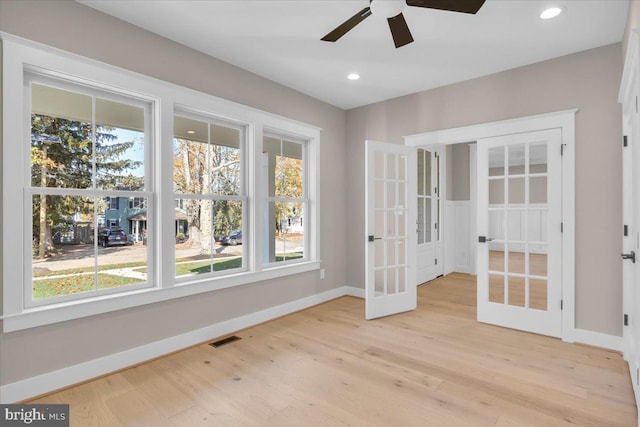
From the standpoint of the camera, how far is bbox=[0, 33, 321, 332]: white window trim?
2104 millimetres

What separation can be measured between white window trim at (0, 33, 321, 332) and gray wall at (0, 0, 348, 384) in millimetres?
83

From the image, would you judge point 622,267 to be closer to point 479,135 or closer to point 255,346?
point 479,135

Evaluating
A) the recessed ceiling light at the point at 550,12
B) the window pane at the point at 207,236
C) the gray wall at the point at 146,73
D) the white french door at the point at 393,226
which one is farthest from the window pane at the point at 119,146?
the recessed ceiling light at the point at 550,12

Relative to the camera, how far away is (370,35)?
284 cm

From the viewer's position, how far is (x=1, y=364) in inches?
81.9

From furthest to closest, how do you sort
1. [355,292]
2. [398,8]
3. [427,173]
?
[427,173], [355,292], [398,8]

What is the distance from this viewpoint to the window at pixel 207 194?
3.12m

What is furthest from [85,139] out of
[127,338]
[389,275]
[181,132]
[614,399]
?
[614,399]

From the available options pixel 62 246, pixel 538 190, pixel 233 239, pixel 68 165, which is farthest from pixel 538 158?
pixel 62 246

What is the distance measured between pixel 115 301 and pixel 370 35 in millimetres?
3019

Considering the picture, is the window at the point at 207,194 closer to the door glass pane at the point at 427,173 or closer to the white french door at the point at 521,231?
the white french door at the point at 521,231

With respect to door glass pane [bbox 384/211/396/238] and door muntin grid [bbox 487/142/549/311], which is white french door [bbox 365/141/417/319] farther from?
door muntin grid [bbox 487/142/549/311]

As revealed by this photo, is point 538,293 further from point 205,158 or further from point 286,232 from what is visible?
point 205,158

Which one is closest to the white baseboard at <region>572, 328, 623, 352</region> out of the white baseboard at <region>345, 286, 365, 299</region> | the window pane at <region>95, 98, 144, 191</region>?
the white baseboard at <region>345, 286, 365, 299</region>
